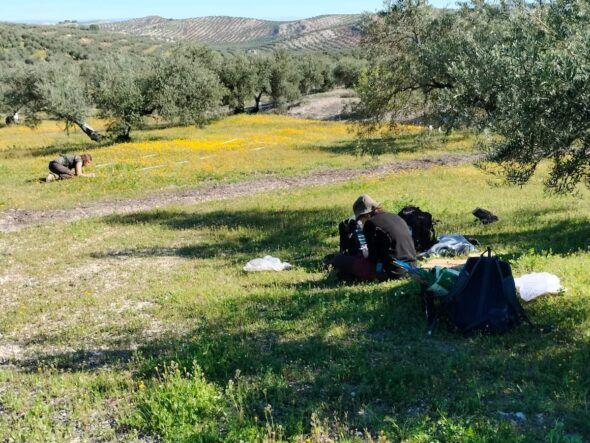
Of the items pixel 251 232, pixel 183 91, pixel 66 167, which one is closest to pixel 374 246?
pixel 251 232

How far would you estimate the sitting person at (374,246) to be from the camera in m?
9.12

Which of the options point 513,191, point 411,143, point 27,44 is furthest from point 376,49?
point 27,44

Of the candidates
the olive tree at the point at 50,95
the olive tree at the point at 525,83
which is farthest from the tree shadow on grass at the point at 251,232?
the olive tree at the point at 50,95

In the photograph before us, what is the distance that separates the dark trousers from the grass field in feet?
34.2

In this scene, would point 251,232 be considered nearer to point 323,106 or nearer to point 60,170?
point 60,170

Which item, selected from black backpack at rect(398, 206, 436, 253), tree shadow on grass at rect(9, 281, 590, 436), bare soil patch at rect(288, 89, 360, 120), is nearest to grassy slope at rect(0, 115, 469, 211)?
bare soil patch at rect(288, 89, 360, 120)

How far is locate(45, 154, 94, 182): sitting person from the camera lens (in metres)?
24.6

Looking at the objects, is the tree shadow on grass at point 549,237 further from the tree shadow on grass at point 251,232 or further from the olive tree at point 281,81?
the olive tree at point 281,81

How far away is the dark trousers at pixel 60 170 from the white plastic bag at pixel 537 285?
22020 millimetres

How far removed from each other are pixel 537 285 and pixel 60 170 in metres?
22.4

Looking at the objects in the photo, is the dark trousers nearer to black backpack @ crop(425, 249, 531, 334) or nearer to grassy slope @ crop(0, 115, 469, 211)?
grassy slope @ crop(0, 115, 469, 211)

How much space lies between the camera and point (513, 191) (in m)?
20.2

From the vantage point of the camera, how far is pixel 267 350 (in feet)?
23.5

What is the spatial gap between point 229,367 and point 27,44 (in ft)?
417
